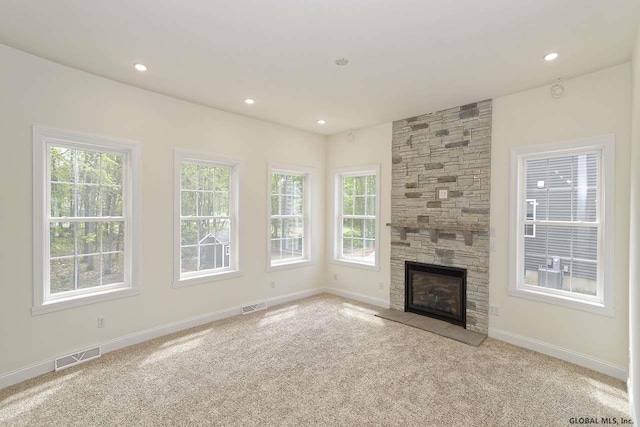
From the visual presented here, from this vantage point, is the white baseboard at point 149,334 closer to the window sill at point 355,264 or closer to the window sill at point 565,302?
the window sill at point 355,264

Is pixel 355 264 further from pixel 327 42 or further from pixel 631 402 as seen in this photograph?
pixel 327 42

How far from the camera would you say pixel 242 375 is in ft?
9.53

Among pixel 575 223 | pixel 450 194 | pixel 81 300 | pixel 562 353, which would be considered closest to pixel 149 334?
pixel 81 300

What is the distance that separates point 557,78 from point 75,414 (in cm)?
523

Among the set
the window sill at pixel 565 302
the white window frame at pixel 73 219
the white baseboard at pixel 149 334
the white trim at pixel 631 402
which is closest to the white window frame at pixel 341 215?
the white baseboard at pixel 149 334

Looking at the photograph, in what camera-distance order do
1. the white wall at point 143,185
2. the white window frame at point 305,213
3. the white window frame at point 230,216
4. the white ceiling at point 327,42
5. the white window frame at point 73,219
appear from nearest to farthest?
the white ceiling at point 327,42 < the white wall at point 143,185 < the white window frame at point 73,219 < the white window frame at point 230,216 < the white window frame at point 305,213

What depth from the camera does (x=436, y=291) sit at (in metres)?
4.43

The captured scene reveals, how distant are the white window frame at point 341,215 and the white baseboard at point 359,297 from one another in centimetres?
48

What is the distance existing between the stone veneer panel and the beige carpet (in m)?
0.97

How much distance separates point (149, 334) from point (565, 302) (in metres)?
4.60

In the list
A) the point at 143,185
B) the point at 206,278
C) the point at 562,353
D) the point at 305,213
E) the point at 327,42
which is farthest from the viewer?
the point at 305,213

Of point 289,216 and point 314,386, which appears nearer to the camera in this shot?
point 314,386

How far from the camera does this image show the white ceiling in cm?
216

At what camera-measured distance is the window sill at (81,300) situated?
2.91m
